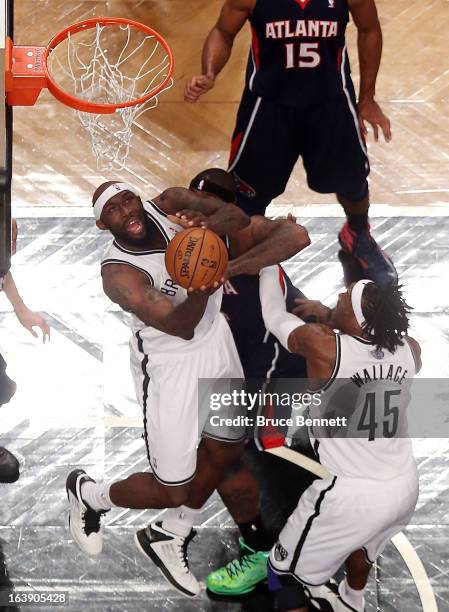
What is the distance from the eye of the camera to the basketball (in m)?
4.76

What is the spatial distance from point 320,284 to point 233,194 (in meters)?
1.10

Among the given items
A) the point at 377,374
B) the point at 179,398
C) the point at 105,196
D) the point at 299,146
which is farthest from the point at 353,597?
the point at 299,146

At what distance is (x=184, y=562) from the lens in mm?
5484

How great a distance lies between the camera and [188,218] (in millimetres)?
5395

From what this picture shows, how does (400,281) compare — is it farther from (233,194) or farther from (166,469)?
(166,469)

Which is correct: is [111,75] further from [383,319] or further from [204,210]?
[383,319]

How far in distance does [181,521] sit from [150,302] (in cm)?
126

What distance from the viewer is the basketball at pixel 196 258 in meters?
4.76

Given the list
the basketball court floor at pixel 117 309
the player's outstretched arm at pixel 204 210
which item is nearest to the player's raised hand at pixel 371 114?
the basketball court floor at pixel 117 309

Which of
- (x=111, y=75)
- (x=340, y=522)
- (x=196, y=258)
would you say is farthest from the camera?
→ (x=111, y=75)

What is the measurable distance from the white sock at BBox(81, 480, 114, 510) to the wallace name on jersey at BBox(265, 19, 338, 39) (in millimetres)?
2674

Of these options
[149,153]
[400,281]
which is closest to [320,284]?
[400,281]

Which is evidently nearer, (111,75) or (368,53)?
(368,53)

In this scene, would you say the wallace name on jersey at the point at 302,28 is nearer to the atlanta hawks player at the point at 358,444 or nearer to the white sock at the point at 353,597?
the atlanta hawks player at the point at 358,444
